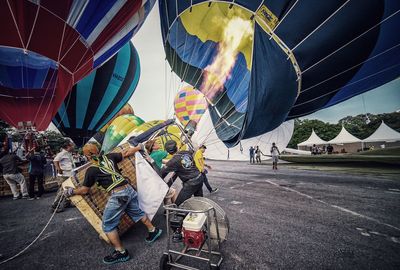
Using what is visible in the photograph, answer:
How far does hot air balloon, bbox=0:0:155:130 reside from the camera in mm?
4770

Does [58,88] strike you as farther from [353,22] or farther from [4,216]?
[353,22]

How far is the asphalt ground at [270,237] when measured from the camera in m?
2.46

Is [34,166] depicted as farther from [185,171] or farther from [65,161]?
[185,171]

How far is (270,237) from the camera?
306 cm

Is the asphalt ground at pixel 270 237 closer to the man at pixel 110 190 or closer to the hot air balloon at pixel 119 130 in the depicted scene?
the man at pixel 110 190

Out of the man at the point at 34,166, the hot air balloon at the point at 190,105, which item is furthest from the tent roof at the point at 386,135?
the man at the point at 34,166

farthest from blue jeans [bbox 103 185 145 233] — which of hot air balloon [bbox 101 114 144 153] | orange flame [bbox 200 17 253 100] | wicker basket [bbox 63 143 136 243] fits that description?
hot air balloon [bbox 101 114 144 153]

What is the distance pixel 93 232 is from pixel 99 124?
32.2 ft

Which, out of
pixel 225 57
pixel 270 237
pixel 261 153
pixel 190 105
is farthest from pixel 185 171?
pixel 261 153

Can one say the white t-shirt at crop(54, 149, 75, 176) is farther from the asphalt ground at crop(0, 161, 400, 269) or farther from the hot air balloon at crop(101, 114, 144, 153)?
the hot air balloon at crop(101, 114, 144, 153)

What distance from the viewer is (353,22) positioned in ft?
14.2

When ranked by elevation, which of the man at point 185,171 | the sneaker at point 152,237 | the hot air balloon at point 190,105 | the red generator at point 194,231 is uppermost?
the hot air balloon at point 190,105

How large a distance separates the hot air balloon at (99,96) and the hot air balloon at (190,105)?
4347mm

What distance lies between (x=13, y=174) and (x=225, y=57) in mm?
8209
